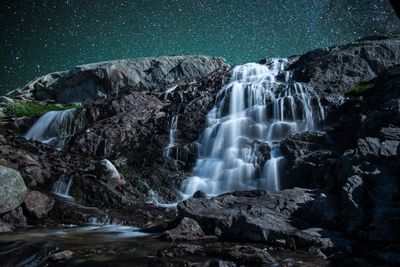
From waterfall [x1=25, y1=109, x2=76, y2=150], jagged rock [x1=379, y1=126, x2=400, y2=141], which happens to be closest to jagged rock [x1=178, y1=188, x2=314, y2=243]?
jagged rock [x1=379, y1=126, x2=400, y2=141]

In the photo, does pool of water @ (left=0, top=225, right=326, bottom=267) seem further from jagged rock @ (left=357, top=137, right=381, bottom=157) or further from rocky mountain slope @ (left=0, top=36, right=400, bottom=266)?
jagged rock @ (left=357, top=137, right=381, bottom=157)

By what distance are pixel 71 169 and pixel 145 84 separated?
81.0ft

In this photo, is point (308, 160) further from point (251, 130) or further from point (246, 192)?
point (251, 130)

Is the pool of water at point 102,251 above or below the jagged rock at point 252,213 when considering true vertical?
below

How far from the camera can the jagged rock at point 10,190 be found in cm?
1236

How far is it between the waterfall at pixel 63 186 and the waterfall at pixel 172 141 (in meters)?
7.06

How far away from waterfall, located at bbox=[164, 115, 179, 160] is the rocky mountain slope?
0.37ft

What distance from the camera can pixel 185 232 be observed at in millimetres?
10344

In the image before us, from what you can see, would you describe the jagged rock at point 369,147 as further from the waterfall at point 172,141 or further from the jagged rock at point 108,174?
the waterfall at point 172,141

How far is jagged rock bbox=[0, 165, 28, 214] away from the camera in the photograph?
12.4 m

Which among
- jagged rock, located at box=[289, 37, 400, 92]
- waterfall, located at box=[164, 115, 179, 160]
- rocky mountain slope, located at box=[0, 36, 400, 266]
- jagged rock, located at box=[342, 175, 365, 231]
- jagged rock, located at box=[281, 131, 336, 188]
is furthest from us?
jagged rock, located at box=[289, 37, 400, 92]

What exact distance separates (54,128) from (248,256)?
80.1 feet

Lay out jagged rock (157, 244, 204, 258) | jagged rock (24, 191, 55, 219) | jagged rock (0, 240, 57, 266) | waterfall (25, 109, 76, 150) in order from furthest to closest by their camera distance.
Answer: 1. waterfall (25, 109, 76, 150)
2. jagged rock (24, 191, 55, 219)
3. jagged rock (157, 244, 204, 258)
4. jagged rock (0, 240, 57, 266)

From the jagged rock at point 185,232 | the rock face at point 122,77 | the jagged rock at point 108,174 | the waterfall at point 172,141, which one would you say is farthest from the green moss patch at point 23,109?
the jagged rock at point 185,232
